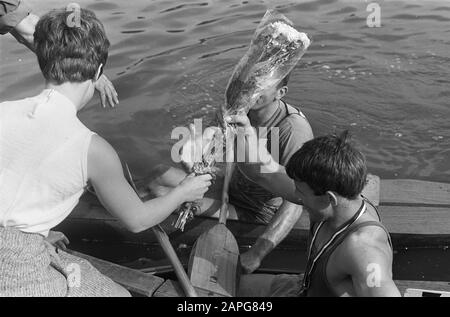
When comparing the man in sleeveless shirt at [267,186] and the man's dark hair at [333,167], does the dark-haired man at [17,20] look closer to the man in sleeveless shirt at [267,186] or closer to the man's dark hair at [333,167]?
the man in sleeveless shirt at [267,186]

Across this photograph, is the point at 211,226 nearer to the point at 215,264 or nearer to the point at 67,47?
the point at 215,264

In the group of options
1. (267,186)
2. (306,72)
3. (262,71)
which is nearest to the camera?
(267,186)

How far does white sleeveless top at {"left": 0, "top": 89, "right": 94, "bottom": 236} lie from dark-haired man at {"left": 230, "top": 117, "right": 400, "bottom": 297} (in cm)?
94

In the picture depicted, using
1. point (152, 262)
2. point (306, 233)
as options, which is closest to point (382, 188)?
point (306, 233)

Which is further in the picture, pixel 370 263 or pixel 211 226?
pixel 211 226

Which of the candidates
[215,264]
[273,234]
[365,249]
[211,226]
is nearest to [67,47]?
[215,264]

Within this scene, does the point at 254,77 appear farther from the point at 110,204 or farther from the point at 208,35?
the point at 208,35

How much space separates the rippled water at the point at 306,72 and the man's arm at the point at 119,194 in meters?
2.94

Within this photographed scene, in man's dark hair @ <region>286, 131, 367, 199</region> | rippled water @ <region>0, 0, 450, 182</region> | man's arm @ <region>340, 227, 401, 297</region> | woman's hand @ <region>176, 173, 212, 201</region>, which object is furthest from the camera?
rippled water @ <region>0, 0, 450, 182</region>

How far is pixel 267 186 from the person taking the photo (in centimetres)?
329

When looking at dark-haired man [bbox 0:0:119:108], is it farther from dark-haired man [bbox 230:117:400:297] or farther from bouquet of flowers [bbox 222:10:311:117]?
dark-haired man [bbox 230:117:400:297]

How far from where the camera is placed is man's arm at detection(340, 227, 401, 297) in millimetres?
2168

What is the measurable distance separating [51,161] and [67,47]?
48cm

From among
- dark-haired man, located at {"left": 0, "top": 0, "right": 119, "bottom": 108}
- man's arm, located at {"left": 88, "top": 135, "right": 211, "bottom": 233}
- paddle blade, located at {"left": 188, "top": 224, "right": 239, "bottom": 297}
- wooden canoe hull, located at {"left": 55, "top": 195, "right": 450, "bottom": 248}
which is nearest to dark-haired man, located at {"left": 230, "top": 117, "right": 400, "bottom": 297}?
paddle blade, located at {"left": 188, "top": 224, "right": 239, "bottom": 297}
